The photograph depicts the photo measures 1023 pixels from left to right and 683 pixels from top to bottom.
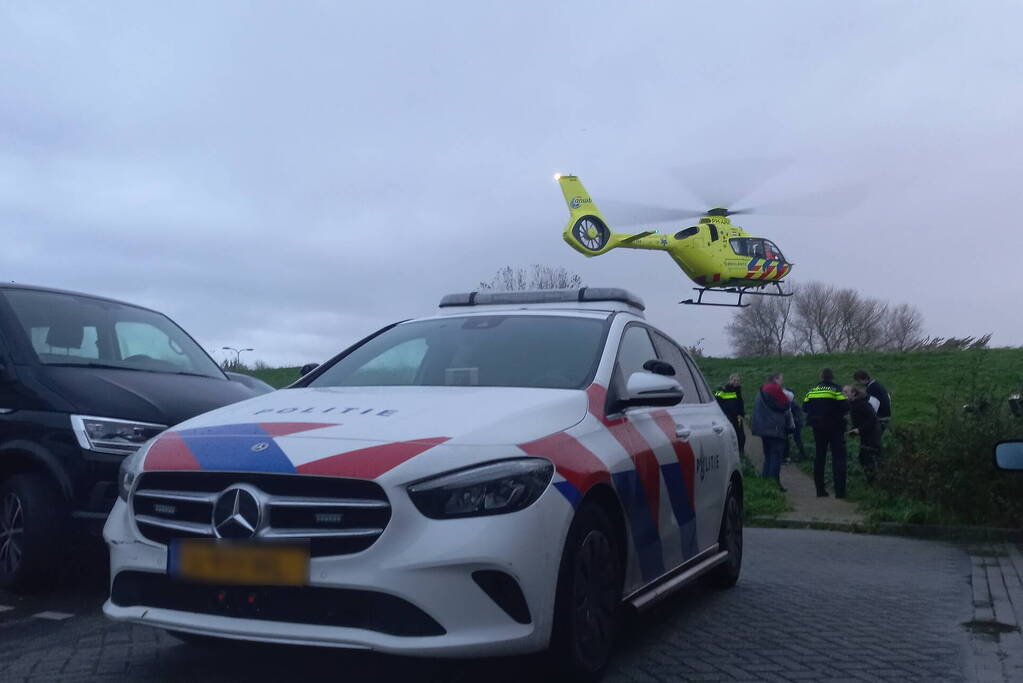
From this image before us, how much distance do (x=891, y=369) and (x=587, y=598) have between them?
28578 mm

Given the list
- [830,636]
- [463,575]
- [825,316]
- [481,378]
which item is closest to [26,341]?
[481,378]

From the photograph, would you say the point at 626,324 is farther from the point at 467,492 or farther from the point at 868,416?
the point at 868,416

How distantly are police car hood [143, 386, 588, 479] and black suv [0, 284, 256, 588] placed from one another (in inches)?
70.3

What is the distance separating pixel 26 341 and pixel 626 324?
3890 mm

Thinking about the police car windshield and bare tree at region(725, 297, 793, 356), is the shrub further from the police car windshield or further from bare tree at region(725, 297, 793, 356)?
bare tree at region(725, 297, 793, 356)

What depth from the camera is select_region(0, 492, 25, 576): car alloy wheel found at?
21.3ft

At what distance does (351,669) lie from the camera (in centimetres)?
473

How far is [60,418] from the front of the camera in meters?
6.54

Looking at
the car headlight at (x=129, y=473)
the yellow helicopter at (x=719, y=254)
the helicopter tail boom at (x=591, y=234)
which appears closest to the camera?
the car headlight at (x=129, y=473)

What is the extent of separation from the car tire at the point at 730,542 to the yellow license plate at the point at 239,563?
384 cm

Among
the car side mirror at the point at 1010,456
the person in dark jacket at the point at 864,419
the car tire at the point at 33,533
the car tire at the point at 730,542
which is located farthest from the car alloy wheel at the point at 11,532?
the person in dark jacket at the point at 864,419

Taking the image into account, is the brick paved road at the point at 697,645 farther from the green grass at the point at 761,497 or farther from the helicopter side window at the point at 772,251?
the helicopter side window at the point at 772,251

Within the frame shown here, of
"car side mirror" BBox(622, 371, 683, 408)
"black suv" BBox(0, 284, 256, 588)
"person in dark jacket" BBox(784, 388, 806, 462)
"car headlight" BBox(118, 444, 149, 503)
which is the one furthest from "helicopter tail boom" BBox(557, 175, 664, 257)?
"car headlight" BBox(118, 444, 149, 503)

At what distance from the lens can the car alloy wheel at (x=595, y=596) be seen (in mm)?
4410
